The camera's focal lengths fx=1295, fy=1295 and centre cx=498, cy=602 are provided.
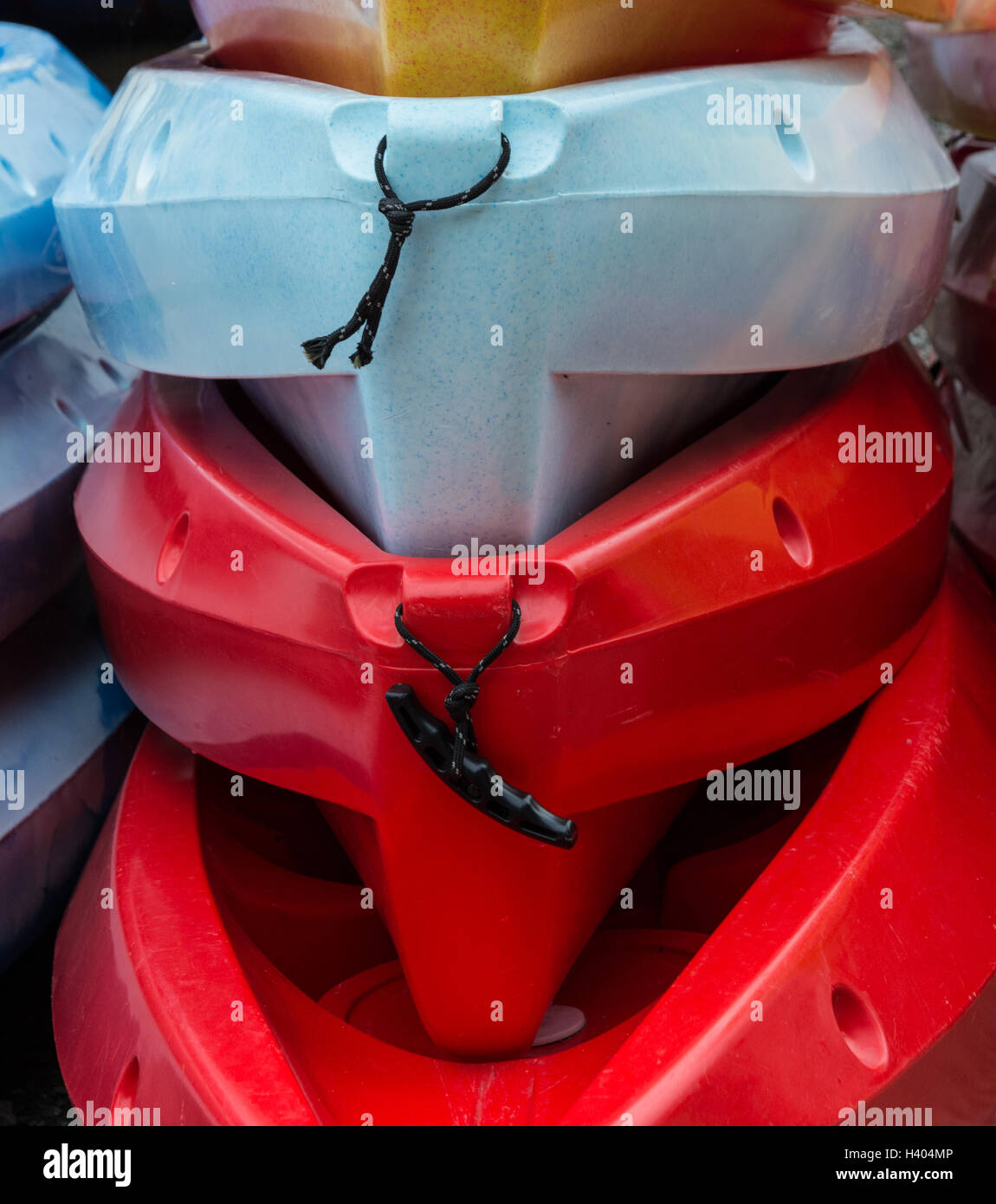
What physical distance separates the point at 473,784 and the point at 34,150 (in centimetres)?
74

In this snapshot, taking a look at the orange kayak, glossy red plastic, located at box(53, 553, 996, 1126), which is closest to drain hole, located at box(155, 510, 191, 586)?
glossy red plastic, located at box(53, 553, 996, 1126)

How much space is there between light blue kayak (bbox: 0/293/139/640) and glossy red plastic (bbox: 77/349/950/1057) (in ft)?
0.42

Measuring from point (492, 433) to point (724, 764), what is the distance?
0.94 ft

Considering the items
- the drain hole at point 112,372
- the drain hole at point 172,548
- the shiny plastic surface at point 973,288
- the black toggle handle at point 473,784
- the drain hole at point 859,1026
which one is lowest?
the drain hole at point 859,1026

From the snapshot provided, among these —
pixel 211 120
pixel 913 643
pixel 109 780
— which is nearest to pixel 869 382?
pixel 913 643

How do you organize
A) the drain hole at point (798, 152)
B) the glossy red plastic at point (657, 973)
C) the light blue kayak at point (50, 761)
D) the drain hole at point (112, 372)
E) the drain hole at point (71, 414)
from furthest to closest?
the drain hole at point (112, 372) < the drain hole at point (71, 414) < the light blue kayak at point (50, 761) < the drain hole at point (798, 152) < the glossy red plastic at point (657, 973)

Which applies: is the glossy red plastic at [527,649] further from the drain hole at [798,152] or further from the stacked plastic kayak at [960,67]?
the stacked plastic kayak at [960,67]

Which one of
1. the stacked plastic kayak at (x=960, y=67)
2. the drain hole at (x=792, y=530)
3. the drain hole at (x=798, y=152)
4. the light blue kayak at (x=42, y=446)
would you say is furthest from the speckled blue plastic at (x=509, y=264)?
the stacked plastic kayak at (x=960, y=67)

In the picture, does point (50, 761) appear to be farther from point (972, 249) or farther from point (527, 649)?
point (972, 249)

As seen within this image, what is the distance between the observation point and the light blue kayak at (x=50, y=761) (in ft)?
3.51

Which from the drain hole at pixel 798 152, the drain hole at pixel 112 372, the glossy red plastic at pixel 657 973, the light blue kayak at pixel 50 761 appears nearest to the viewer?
the glossy red plastic at pixel 657 973

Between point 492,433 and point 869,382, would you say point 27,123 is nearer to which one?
point 492,433

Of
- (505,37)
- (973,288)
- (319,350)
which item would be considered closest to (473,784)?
(319,350)

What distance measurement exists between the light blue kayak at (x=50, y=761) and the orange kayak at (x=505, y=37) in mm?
561
